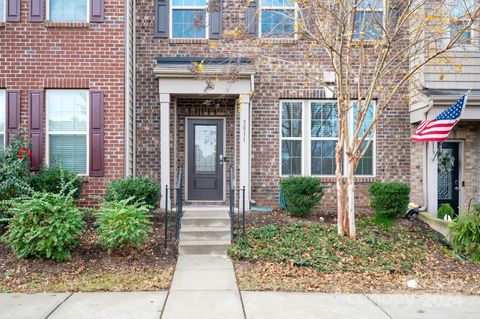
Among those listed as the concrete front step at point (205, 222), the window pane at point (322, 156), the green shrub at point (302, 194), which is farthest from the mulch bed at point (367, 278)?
the window pane at point (322, 156)

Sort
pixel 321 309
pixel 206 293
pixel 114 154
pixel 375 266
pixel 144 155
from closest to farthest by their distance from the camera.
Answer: pixel 321 309
pixel 206 293
pixel 375 266
pixel 114 154
pixel 144 155

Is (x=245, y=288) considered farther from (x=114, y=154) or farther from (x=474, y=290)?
(x=114, y=154)

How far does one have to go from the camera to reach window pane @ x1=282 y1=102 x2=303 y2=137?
1006 centimetres

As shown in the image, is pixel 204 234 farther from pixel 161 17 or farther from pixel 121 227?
pixel 161 17

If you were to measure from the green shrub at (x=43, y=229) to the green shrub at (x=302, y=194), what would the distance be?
14.4 feet

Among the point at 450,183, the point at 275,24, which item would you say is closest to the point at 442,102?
the point at 450,183

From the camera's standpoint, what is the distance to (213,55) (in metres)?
9.80

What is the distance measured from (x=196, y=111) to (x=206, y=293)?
5673 millimetres

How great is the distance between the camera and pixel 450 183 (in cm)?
1017

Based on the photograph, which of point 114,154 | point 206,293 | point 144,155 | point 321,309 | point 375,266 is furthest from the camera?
point 144,155

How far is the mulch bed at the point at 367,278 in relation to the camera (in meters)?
5.46

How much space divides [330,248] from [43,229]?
4442 millimetres

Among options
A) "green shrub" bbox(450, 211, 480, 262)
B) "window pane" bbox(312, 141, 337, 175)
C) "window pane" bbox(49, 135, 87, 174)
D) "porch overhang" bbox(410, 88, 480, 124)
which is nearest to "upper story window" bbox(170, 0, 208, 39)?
"window pane" bbox(49, 135, 87, 174)

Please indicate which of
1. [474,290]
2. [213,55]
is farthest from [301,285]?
[213,55]
